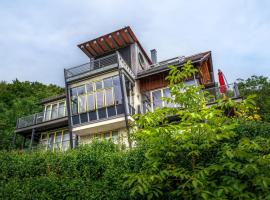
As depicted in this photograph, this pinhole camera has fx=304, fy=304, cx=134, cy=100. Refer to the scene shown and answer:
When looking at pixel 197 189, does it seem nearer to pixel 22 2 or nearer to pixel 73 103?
pixel 22 2

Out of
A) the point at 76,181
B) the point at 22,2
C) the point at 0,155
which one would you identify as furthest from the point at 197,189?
the point at 0,155

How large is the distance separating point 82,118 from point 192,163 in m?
15.5

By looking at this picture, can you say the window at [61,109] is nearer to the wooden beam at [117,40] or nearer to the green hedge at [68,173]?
the wooden beam at [117,40]

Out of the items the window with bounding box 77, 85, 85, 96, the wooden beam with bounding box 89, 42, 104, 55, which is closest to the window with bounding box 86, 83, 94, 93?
the window with bounding box 77, 85, 85, 96

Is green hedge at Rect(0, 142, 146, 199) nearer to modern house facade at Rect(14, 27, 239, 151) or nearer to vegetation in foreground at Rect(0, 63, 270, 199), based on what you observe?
vegetation in foreground at Rect(0, 63, 270, 199)

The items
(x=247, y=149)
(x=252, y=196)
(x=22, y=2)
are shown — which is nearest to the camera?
(x=252, y=196)

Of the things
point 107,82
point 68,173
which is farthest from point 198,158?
point 107,82

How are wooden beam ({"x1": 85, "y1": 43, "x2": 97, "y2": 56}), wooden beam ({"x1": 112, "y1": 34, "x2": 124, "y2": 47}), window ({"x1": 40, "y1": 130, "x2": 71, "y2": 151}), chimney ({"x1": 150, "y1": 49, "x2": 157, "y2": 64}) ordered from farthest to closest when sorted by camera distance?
chimney ({"x1": 150, "y1": 49, "x2": 157, "y2": 64})
wooden beam ({"x1": 85, "y1": 43, "x2": 97, "y2": 56})
wooden beam ({"x1": 112, "y1": 34, "x2": 124, "y2": 47})
window ({"x1": 40, "y1": 130, "x2": 71, "y2": 151})

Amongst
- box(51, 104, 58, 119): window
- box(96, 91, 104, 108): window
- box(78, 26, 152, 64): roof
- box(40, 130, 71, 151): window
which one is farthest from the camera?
box(51, 104, 58, 119): window

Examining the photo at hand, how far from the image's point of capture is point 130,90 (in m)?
23.1

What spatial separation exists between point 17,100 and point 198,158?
3590 centimetres

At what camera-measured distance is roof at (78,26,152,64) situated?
2480 centimetres

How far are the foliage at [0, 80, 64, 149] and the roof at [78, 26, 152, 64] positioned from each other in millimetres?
13752

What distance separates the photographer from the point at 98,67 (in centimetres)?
2358
